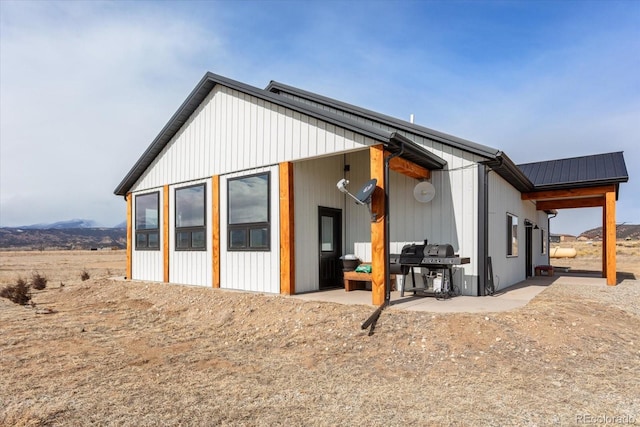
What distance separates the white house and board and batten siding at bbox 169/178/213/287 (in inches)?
1.7

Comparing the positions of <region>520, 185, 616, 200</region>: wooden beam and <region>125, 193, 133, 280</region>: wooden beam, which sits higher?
<region>520, 185, 616, 200</region>: wooden beam

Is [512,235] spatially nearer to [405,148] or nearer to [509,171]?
[509,171]

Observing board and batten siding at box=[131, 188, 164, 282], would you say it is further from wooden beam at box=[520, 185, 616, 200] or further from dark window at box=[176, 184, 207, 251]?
wooden beam at box=[520, 185, 616, 200]

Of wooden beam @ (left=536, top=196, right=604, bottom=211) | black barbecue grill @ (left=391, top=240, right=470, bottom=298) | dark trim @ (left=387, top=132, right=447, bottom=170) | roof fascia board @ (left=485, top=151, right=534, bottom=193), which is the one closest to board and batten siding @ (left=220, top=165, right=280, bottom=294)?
black barbecue grill @ (left=391, top=240, right=470, bottom=298)

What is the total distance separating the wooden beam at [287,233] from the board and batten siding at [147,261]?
200 inches

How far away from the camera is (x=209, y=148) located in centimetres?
1030

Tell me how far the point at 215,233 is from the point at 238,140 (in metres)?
2.42

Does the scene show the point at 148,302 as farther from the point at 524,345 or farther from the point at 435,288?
the point at 524,345

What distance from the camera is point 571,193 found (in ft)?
38.4

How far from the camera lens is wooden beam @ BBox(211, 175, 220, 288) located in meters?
9.89

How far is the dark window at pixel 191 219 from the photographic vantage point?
34.2 ft

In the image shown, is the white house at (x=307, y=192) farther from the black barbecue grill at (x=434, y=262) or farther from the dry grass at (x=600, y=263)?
the dry grass at (x=600, y=263)

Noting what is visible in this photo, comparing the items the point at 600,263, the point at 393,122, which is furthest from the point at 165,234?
the point at 600,263

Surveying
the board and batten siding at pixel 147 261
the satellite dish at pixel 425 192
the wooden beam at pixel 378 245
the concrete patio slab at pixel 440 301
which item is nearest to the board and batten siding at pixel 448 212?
the satellite dish at pixel 425 192
